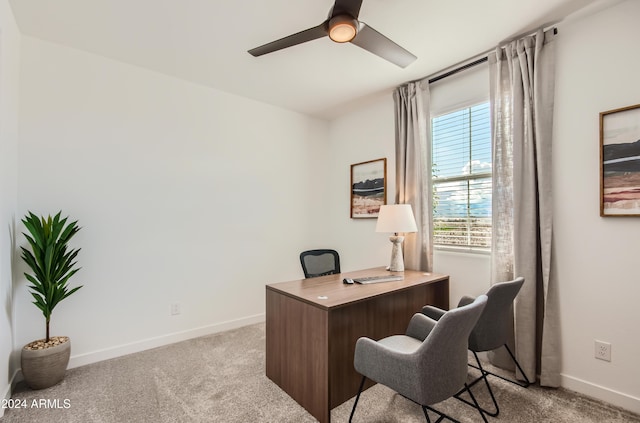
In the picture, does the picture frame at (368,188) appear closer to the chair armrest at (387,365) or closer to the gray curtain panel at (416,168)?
the gray curtain panel at (416,168)

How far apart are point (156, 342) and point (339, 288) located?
1.99 metres

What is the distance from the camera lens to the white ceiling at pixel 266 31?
6.67ft

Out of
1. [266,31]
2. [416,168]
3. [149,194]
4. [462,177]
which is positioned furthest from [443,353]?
[149,194]

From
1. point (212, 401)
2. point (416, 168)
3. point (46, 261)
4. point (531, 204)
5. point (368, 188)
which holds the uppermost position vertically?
point (416, 168)

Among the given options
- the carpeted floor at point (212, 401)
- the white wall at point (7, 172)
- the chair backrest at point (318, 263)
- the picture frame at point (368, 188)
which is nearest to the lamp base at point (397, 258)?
the chair backrest at point (318, 263)

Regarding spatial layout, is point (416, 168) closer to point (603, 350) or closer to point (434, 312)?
point (434, 312)

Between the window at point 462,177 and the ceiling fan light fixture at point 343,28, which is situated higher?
the ceiling fan light fixture at point 343,28

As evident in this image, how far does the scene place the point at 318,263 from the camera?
313 cm

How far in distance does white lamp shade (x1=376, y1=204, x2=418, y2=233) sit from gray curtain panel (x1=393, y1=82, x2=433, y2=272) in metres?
0.26

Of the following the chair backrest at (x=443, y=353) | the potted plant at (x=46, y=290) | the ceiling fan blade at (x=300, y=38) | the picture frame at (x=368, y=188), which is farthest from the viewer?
the picture frame at (x=368, y=188)

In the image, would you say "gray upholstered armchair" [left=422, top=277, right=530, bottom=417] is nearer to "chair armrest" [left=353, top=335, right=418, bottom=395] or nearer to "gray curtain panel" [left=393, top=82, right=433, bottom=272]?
"chair armrest" [left=353, top=335, right=418, bottom=395]

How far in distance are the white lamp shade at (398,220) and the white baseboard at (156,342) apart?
199cm

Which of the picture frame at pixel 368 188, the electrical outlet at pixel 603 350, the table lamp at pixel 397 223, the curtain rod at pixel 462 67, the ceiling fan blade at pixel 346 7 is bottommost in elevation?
the electrical outlet at pixel 603 350

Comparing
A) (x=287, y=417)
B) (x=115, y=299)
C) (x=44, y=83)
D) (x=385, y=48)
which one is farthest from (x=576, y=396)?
(x=44, y=83)
